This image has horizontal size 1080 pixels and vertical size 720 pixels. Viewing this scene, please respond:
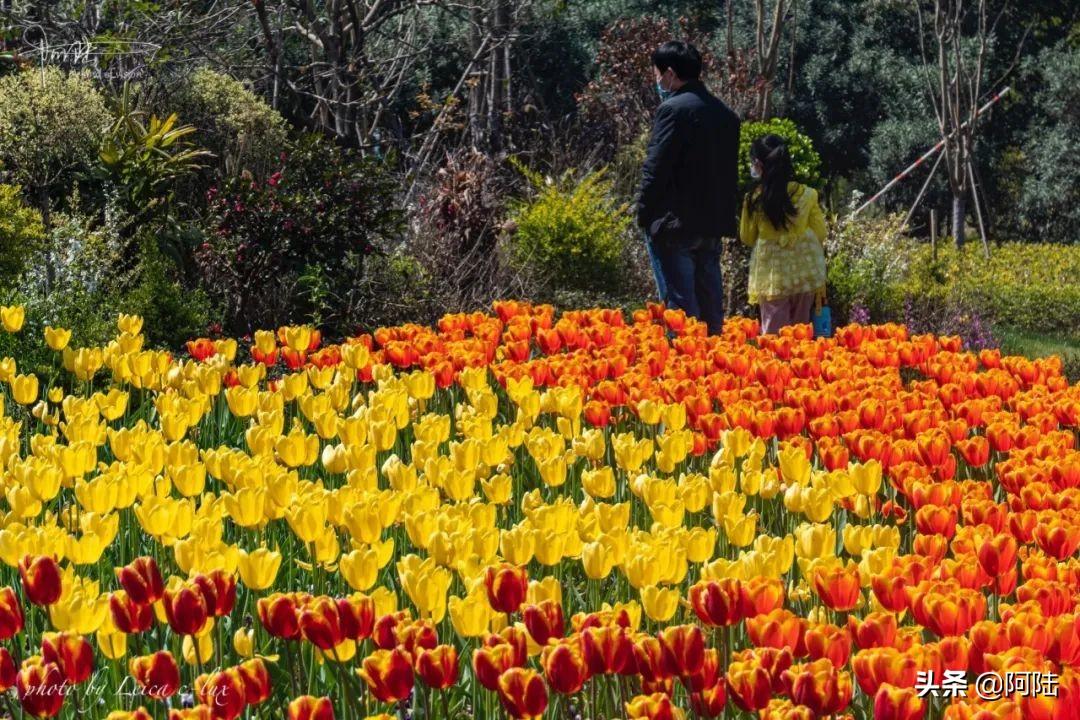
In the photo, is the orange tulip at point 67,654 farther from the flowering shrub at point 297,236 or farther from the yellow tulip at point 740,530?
the flowering shrub at point 297,236

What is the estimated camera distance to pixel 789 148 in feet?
35.8

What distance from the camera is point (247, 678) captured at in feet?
6.70

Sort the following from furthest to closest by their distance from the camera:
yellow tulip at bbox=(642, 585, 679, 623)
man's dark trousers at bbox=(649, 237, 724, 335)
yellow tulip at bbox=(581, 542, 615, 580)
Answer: man's dark trousers at bbox=(649, 237, 724, 335)
yellow tulip at bbox=(581, 542, 615, 580)
yellow tulip at bbox=(642, 585, 679, 623)

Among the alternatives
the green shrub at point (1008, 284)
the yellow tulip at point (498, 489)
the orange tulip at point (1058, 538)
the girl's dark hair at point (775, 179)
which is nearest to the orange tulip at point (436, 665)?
the yellow tulip at point (498, 489)

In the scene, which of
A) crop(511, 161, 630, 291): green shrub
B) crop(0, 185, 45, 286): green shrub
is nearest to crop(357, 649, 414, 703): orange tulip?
crop(0, 185, 45, 286): green shrub

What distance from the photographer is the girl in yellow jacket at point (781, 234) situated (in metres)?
8.20

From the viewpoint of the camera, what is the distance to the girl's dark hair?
26.7ft

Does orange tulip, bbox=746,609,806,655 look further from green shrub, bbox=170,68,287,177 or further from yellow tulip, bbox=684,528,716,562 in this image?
green shrub, bbox=170,68,287,177

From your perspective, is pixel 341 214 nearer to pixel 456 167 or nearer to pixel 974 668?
pixel 456 167

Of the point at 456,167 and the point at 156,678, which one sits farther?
the point at 456,167

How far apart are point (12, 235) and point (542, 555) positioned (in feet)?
16.8

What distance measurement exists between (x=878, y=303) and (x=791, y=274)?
2795 millimetres

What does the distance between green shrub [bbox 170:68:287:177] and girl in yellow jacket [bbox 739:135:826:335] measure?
3.20 m

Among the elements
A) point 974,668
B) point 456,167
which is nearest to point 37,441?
point 974,668
